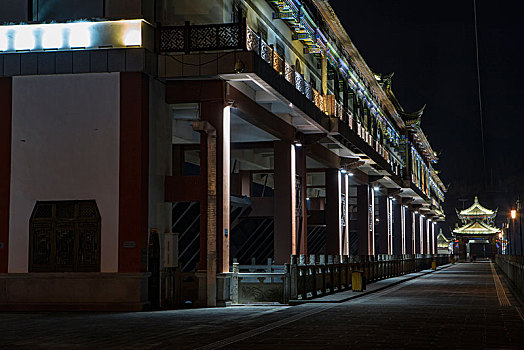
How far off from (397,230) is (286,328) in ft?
191

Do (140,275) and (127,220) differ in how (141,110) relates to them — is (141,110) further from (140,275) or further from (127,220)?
(140,275)

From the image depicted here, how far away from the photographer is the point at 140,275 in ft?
72.6

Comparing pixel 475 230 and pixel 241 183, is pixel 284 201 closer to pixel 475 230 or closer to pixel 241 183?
pixel 241 183

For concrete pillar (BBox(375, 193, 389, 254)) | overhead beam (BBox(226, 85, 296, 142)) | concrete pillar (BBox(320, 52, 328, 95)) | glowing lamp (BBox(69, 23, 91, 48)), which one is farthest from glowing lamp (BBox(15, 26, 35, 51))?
concrete pillar (BBox(375, 193, 389, 254))

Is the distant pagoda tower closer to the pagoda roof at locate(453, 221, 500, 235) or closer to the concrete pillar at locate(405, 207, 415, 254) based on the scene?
the pagoda roof at locate(453, 221, 500, 235)

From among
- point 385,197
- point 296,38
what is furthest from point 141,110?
point 385,197

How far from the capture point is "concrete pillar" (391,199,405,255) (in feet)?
239

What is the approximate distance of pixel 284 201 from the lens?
110ft

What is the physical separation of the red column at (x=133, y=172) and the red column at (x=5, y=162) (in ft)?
11.5

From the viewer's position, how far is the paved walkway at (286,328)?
46.5ft

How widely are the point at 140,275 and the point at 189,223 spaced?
892 cm

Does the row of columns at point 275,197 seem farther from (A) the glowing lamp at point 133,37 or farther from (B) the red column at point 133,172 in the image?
(A) the glowing lamp at point 133,37

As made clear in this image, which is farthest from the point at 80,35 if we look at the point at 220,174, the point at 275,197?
the point at 275,197

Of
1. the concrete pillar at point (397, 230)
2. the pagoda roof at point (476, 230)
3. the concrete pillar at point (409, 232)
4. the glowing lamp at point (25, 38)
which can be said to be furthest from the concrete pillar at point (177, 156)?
the pagoda roof at point (476, 230)
